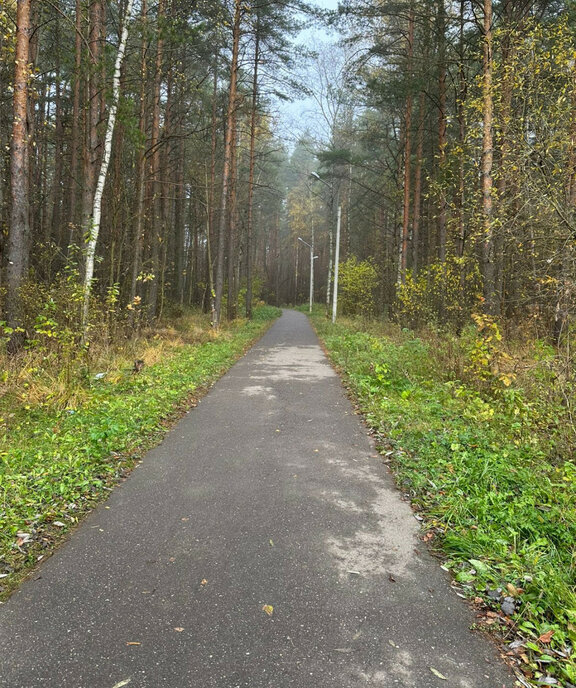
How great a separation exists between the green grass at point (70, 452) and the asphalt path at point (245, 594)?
9.1 inches

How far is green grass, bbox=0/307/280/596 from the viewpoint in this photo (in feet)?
10.4

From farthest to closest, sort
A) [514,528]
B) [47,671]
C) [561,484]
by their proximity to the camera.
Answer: [561,484], [514,528], [47,671]

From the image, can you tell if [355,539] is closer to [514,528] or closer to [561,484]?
[514,528]

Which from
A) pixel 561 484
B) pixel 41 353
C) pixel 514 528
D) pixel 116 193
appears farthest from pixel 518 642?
pixel 116 193

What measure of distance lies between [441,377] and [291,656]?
6880mm

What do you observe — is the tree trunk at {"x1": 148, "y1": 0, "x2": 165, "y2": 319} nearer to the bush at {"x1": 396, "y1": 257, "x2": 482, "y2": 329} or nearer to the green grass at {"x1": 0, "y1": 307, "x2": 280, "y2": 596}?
the green grass at {"x1": 0, "y1": 307, "x2": 280, "y2": 596}

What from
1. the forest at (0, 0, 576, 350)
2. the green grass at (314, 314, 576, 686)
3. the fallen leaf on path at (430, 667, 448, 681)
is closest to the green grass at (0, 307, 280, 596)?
the forest at (0, 0, 576, 350)

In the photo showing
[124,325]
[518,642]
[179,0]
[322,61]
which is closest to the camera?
[518,642]

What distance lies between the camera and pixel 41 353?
22.3 ft

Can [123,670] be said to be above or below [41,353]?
below

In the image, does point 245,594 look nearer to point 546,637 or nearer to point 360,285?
point 546,637

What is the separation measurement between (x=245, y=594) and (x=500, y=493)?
245cm

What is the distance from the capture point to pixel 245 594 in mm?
2604

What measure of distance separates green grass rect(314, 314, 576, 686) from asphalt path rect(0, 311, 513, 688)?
0.26 m
